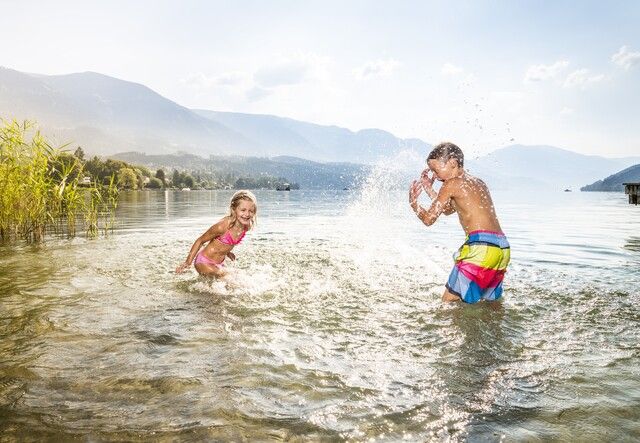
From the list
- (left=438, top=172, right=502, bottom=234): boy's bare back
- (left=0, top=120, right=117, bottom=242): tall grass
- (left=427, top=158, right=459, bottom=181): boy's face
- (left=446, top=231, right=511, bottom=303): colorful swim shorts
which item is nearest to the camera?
(left=446, top=231, right=511, bottom=303): colorful swim shorts

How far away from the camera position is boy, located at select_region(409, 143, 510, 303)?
6.15 m

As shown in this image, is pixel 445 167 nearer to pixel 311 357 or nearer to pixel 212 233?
pixel 311 357

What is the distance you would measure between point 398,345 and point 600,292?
4927 mm

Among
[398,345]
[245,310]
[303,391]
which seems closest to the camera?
[303,391]

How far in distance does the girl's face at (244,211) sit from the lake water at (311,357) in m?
1.24

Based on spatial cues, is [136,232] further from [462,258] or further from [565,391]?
[565,391]

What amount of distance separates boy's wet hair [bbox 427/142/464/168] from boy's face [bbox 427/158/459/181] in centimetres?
5

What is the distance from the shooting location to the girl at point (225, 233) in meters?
8.05

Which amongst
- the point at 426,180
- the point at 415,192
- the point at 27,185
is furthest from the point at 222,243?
the point at 27,185

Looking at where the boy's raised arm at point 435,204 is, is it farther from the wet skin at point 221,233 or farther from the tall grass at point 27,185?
the tall grass at point 27,185

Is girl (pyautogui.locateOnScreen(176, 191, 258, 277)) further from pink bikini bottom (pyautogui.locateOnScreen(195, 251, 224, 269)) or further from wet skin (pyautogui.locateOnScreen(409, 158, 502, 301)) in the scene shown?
wet skin (pyautogui.locateOnScreen(409, 158, 502, 301))

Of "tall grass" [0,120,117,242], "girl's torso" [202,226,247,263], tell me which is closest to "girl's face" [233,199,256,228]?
"girl's torso" [202,226,247,263]

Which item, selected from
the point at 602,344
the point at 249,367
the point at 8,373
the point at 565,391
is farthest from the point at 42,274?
the point at 602,344

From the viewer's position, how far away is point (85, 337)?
479cm
